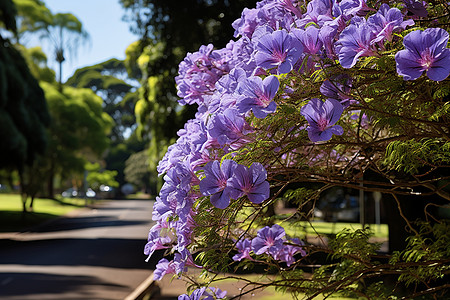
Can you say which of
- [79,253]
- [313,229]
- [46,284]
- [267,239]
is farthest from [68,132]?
[267,239]

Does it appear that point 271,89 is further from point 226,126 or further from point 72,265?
point 72,265

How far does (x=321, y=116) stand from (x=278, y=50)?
0.22m

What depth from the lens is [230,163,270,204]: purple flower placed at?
145cm

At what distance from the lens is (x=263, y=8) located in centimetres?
207

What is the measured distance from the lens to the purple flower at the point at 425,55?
127cm

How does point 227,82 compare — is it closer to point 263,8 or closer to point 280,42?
point 280,42

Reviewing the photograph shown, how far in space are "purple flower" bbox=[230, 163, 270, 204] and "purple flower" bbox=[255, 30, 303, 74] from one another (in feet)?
0.94

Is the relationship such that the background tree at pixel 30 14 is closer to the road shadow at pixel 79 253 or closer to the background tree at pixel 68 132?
the background tree at pixel 68 132

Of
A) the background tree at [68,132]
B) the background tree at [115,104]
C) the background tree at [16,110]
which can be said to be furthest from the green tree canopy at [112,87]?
the background tree at [16,110]

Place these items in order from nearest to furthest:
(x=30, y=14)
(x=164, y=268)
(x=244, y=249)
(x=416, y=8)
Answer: (x=416, y=8) < (x=164, y=268) < (x=244, y=249) < (x=30, y=14)

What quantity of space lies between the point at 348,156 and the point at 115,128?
75951 millimetres

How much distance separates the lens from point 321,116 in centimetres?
146

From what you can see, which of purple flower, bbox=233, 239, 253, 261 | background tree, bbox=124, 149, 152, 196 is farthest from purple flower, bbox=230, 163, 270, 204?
background tree, bbox=124, 149, 152, 196

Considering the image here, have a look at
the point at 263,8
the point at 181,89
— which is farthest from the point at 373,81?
the point at 181,89
